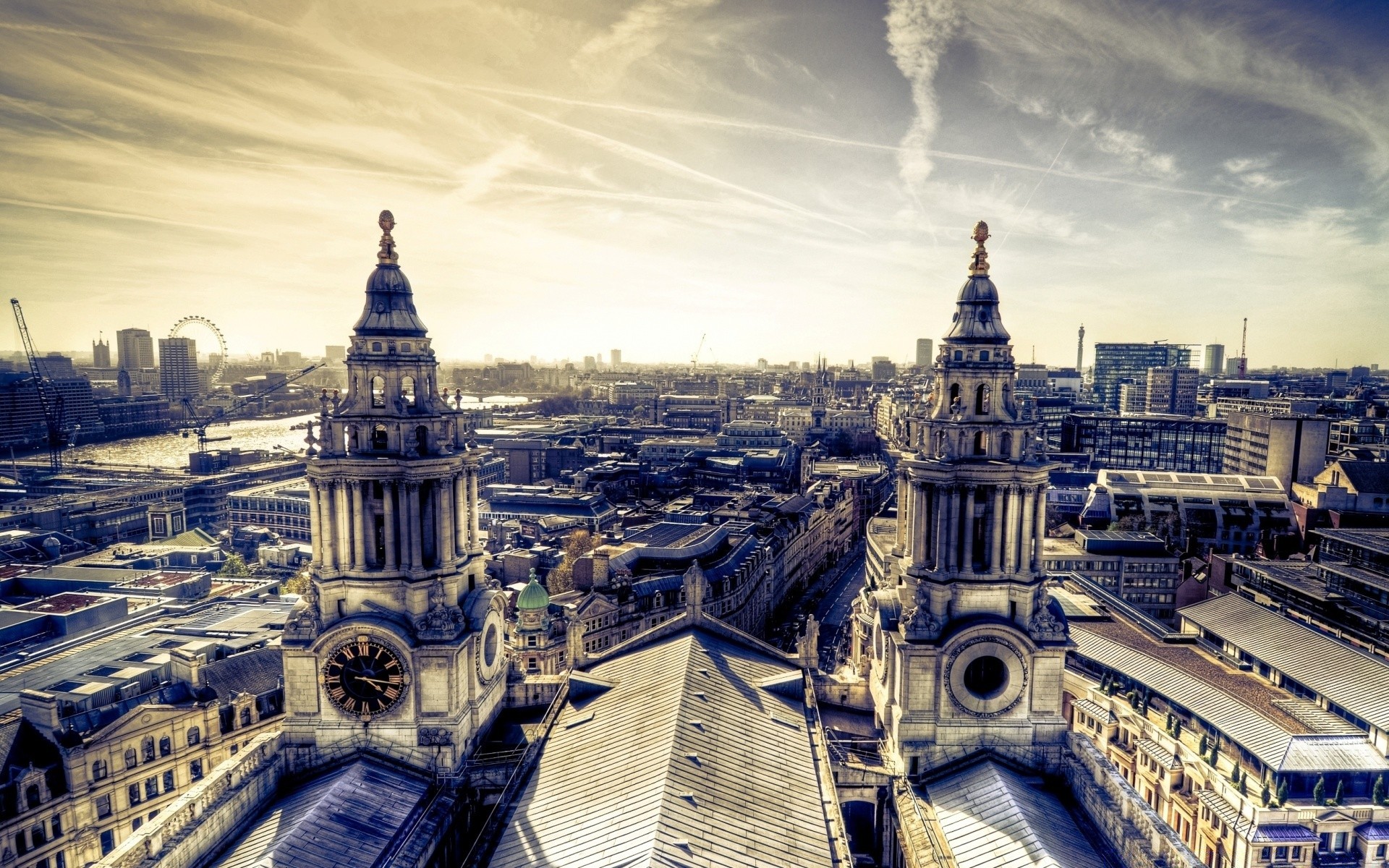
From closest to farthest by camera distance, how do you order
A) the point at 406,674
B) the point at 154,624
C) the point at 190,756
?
the point at 406,674
the point at 190,756
the point at 154,624

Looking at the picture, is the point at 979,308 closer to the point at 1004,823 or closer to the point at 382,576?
the point at 1004,823

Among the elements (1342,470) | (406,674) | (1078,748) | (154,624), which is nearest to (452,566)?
(406,674)

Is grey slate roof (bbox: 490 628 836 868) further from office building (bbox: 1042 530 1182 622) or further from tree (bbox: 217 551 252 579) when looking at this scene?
tree (bbox: 217 551 252 579)

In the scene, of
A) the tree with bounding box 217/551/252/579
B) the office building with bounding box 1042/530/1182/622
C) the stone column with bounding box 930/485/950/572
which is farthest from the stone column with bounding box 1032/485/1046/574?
the tree with bounding box 217/551/252/579

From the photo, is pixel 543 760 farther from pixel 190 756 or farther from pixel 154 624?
pixel 154 624

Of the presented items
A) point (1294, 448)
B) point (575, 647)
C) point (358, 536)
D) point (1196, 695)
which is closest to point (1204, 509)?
point (1294, 448)
